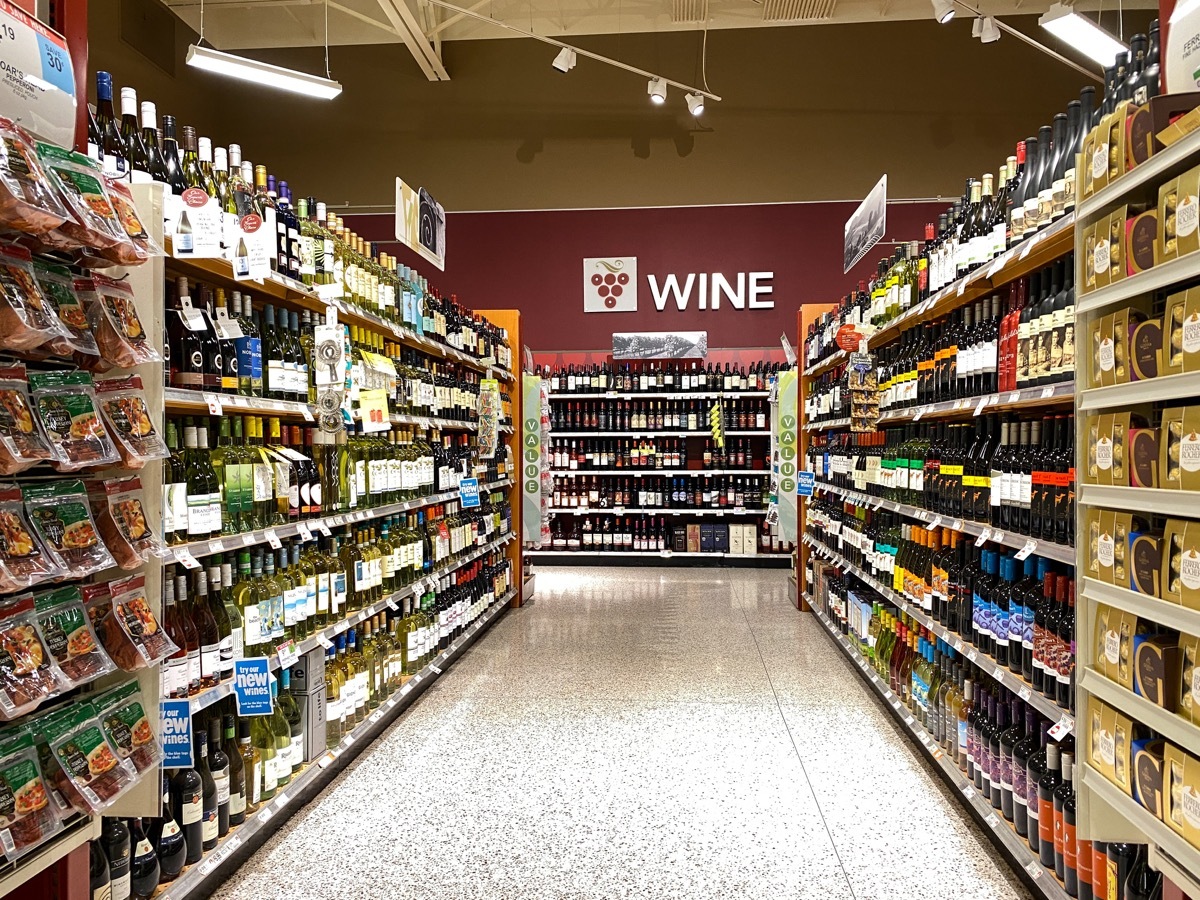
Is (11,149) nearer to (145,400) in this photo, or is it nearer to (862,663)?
(145,400)

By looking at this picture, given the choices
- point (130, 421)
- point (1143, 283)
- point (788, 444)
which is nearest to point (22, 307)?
point (130, 421)

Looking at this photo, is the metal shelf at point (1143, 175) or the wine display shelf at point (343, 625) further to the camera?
the wine display shelf at point (343, 625)

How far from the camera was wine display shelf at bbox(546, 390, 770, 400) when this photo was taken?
956 cm

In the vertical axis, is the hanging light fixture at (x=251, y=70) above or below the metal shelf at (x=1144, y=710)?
above

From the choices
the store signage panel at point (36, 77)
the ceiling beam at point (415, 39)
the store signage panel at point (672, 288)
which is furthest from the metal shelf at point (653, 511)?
the store signage panel at point (36, 77)

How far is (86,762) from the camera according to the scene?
1.75 m

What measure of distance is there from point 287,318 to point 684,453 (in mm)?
6986

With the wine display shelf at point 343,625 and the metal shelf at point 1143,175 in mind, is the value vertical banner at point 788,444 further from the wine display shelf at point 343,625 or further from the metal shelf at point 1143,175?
the metal shelf at point 1143,175

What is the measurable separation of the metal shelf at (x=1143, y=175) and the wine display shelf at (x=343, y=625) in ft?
8.38

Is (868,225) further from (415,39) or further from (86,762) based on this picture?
(415,39)

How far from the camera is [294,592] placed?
120 inches

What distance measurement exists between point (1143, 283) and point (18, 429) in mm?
2282

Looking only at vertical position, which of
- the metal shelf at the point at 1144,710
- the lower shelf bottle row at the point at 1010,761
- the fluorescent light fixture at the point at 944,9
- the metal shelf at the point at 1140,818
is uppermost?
the fluorescent light fixture at the point at 944,9

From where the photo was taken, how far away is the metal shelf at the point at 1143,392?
1649 millimetres
